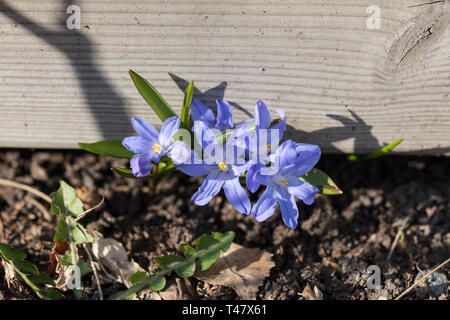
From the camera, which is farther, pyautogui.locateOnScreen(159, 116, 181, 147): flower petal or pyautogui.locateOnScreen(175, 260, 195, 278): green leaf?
pyautogui.locateOnScreen(175, 260, 195, 278): green leaf

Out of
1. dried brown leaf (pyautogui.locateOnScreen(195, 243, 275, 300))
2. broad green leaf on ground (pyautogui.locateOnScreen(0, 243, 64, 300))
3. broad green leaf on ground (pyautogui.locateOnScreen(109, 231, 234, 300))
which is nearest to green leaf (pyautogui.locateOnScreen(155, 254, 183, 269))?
broad green leaf on ground (pyautogui.locateOnScreen(109, 231, 234, 300))

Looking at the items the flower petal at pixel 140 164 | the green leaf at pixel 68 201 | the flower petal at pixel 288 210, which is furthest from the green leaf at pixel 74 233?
the flower petal at pixel 288 210

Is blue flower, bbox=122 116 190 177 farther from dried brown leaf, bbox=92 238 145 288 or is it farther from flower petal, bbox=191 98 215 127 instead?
dried brown leaf, bbox=92 238 145 288

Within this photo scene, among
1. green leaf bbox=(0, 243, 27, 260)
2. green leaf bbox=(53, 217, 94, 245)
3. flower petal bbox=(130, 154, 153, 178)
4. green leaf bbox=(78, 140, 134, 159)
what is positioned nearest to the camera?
flower petal bbox=(130, 154, 153, 178)

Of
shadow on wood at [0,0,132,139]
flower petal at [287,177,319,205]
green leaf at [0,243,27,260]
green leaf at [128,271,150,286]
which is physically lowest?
green leaf at [128,271,150,286]

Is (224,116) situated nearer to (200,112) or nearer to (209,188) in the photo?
(200,112)

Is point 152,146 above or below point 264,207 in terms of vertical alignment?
above

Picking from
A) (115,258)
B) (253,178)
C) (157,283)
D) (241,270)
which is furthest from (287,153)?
(115,258)
